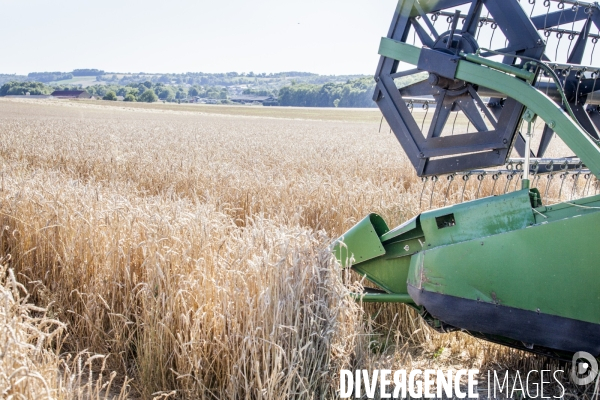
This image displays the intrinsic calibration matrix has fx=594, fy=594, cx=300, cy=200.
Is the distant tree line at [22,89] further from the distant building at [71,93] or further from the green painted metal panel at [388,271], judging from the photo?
the green painted metal panel at [388,271]

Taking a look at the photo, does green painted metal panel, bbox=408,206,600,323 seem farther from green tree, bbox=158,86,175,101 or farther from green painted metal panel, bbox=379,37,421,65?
green tree, bbox=158,86,175,101

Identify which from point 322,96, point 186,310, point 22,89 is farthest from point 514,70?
point 22,89

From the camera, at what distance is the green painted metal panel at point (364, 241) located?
4.02 metres

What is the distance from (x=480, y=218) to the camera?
3.48 metres

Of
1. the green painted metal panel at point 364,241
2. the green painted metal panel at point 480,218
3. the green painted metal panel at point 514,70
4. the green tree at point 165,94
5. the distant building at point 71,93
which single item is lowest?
the green painted metal panel at point 364,241

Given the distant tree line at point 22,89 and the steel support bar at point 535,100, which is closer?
the steel support bar at point 535,100

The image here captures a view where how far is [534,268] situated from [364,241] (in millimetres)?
1251

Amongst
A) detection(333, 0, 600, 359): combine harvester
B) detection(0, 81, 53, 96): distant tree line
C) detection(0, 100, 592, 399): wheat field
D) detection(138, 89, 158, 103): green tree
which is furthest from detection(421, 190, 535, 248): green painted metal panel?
detection(0, 81, 53, 96): distant tree line

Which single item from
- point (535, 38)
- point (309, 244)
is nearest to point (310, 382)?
point (309, 244)

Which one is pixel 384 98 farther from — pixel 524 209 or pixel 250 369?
pixel 250 369

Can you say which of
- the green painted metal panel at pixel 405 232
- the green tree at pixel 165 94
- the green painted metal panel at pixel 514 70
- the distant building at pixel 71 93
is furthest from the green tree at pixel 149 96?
the green painted metal panel at pixel 514 70

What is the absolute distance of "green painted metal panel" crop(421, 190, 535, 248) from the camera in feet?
11.0

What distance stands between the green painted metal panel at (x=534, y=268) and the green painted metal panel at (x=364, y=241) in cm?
65

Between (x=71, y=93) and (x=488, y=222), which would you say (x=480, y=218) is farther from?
(x=71, y=93)
